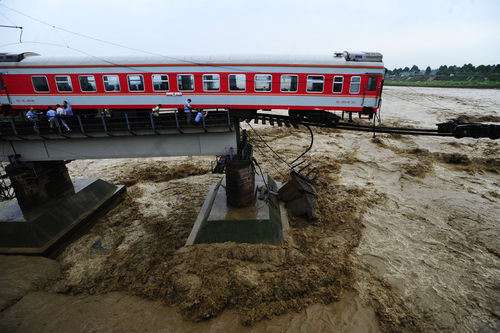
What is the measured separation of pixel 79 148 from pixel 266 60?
420 inches

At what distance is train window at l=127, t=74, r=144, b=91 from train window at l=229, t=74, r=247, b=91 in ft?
15.8

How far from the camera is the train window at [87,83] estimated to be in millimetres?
12875

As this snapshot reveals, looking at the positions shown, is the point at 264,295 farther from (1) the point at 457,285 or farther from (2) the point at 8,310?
(2) the point at 8,310

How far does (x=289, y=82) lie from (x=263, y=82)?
132 centimetres

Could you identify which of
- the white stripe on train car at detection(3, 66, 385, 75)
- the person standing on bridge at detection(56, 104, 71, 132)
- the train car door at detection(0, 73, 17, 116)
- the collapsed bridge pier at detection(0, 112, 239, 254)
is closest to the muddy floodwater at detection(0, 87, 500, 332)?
the collapsed bridge pier at detection(0, 112, 239, 254)

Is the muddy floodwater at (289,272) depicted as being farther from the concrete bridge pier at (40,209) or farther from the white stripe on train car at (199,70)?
the white stripe on train car at (199,70)

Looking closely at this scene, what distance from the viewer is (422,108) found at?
164 ft

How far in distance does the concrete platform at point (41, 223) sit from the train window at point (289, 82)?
14350 millimetres

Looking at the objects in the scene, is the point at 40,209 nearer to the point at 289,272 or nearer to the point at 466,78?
the point at 289,272

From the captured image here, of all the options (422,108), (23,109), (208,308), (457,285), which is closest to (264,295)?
(208,308)

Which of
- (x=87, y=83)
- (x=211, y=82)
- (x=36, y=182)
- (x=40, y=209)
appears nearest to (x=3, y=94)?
(x=87, y=83)

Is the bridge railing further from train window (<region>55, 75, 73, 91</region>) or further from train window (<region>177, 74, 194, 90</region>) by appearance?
train window (<region>55, 75, 73, 91</region>)

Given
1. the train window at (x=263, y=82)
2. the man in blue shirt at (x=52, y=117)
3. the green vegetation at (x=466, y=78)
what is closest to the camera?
the man in blue shirt at (x=52, y=117)

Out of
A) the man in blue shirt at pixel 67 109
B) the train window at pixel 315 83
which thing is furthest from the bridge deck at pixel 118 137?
the train window at pixel 315 83
